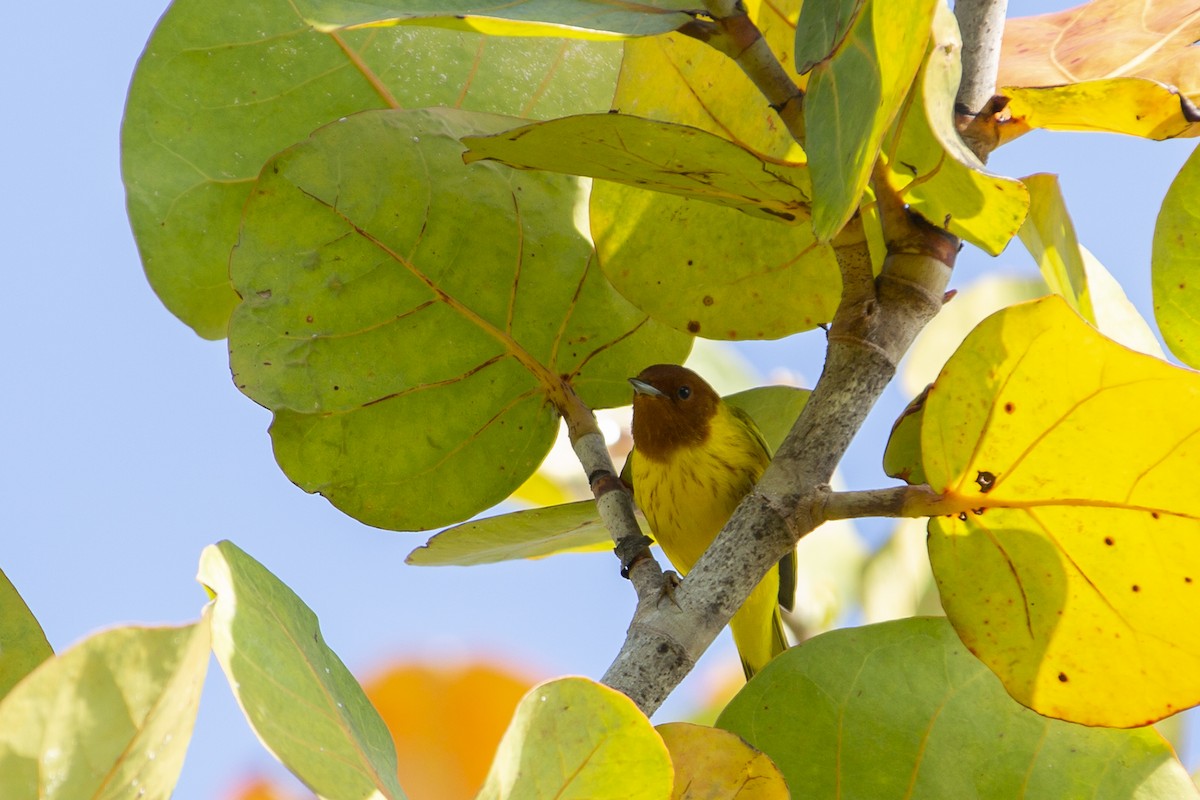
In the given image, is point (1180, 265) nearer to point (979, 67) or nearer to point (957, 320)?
point (979, 67)

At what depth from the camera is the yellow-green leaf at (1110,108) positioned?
944 millimetres

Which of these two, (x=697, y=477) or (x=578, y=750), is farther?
(x=697, y=477)

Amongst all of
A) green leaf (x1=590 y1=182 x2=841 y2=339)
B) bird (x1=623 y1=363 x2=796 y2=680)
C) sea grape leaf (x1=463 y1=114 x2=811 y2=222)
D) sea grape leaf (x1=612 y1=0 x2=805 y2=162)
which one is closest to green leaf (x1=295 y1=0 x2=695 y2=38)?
sea grape leaf (x1=463 y1=114 x2=811 y2=222)

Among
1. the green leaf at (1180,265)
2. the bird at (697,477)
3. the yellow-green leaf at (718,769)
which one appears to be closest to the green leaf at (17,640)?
the yellow-green leaf at (718,769)

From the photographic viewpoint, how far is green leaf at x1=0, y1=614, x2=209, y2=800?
0.58 metres

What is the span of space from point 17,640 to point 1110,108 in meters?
0.93

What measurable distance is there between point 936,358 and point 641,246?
781 millimetres

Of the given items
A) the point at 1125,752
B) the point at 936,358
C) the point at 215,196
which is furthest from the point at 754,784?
the point at 936,358

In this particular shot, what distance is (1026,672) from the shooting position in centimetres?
89

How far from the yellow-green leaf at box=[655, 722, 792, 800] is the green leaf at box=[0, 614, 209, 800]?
36 centimetres

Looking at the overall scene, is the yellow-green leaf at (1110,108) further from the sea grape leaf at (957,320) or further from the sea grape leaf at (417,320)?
the sea grape leaf at (957,320)

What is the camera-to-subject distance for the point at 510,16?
2.59ft

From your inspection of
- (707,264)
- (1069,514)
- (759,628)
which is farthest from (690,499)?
(1069,514)

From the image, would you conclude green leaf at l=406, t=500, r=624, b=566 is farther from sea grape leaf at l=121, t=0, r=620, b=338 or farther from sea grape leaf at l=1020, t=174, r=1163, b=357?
sea grape leaf at l=1020, t=174, r=1163, b=357
